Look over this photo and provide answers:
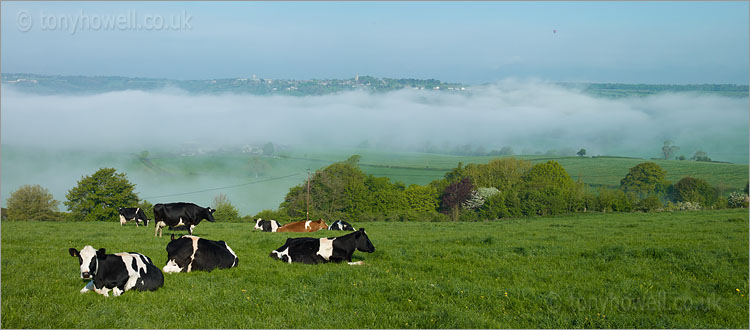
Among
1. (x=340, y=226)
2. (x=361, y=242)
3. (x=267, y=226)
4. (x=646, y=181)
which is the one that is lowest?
(x=646, y=181)

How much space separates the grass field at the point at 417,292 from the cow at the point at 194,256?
1.13ft

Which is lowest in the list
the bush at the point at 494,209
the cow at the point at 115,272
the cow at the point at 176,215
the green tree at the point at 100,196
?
the bush at the point at 494,209

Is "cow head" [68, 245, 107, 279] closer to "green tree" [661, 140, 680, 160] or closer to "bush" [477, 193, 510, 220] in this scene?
"bush" [477, 193, 510, 220]

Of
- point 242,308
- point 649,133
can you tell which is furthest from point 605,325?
point 649,133

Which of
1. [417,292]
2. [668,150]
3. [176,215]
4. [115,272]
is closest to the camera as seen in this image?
[115,272]

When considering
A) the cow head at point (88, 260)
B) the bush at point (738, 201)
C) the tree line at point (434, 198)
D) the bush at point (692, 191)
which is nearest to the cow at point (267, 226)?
the cow head at point (88, 260)

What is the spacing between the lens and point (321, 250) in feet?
39.9

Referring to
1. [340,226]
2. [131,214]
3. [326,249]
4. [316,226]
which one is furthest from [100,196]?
[326,249]

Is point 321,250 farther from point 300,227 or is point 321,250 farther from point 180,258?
point 300,227

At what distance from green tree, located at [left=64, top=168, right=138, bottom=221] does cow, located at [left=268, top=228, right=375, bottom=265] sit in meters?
44.0

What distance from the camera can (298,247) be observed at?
12.3 meters

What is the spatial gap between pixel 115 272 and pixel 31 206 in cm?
5662

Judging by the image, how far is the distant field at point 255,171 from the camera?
12194 cm

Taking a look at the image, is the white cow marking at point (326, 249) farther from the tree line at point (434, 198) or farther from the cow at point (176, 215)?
the tree line at point (434, 198)
